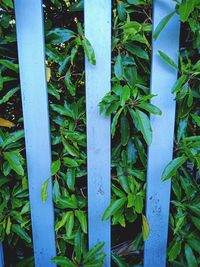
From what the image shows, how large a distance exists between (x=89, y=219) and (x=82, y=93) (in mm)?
519

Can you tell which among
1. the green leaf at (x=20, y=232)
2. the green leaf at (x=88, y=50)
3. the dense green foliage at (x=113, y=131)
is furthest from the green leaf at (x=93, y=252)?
the green leaf at (x=88, y=50)

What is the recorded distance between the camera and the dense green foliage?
98 centimetres

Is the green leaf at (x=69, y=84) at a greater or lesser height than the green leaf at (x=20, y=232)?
greater

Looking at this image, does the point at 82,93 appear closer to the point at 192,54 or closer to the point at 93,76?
the point at 93,76

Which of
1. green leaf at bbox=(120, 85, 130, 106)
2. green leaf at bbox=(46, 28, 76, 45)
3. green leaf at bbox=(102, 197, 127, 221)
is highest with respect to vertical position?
green leaf at bbox=(46, 28, 76, 45)

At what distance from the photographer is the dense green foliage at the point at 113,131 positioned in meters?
0.98

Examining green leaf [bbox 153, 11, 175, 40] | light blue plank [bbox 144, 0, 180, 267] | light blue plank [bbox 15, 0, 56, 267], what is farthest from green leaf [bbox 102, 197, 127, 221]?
green leaf [bbox 153, 11, 175, 40]

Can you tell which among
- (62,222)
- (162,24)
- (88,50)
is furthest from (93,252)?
(162,24)

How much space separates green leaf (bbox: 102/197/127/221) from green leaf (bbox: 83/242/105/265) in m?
0.14

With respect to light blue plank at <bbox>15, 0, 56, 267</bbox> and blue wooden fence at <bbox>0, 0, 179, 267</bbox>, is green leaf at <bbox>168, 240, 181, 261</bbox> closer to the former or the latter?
blue wooden fence at <bbox>0, 0, 179, 267</bbox>

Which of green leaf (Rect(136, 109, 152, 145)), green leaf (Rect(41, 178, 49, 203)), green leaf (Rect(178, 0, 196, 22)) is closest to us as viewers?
green leaf (Rect(178, 0, 196, 22))

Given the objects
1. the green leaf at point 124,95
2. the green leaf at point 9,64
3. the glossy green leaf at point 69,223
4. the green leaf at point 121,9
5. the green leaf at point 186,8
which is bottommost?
the glossy green leaf at point 69,223

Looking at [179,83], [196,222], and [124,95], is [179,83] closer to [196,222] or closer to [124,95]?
[124,95]

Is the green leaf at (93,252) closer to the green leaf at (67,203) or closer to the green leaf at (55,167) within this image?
the green leaf at (67,203)
